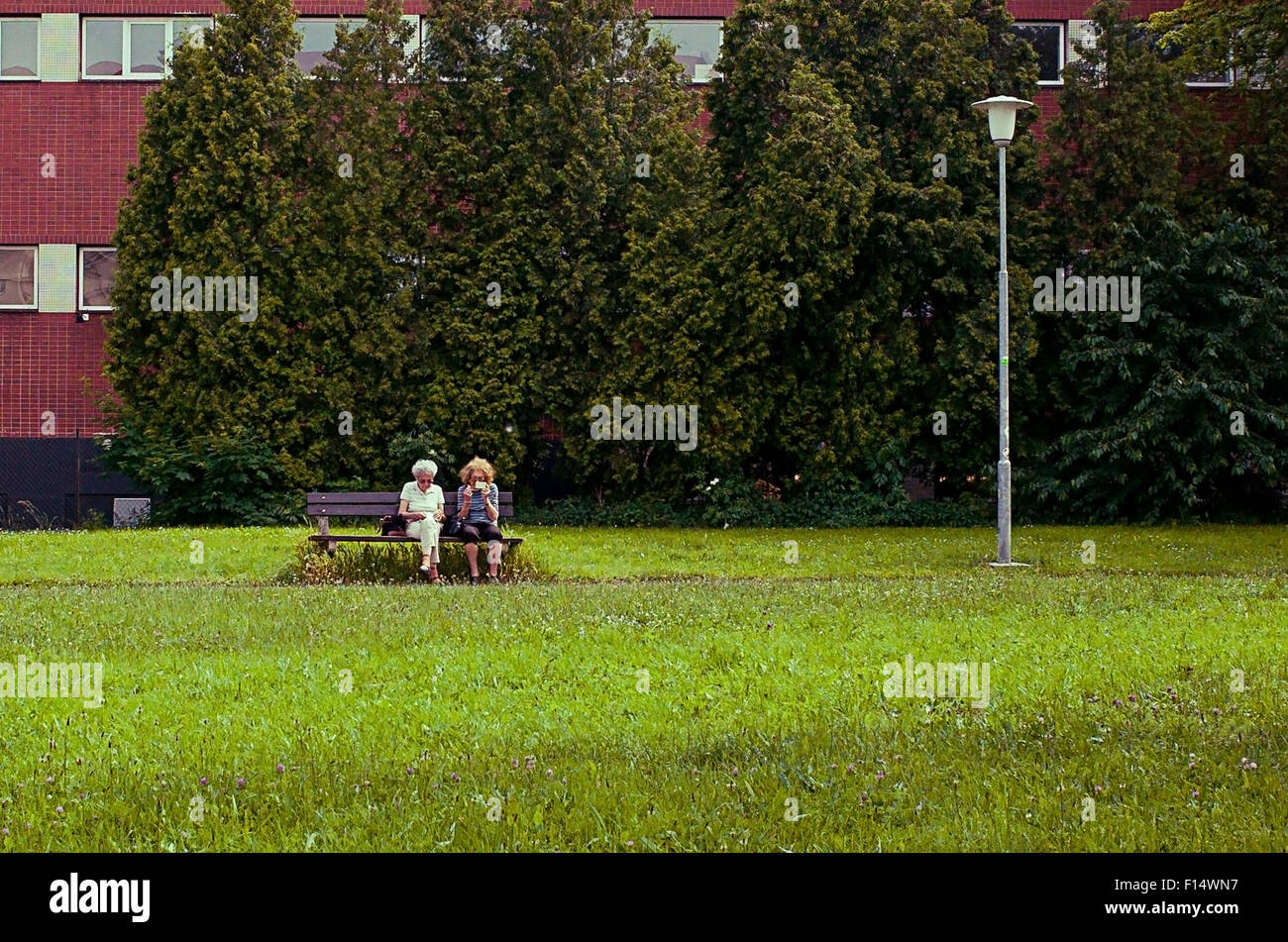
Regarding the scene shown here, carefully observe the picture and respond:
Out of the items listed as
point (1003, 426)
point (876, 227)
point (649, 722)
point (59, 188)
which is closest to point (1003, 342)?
point (1003, 426)

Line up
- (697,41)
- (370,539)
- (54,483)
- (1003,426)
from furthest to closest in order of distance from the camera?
(697,41) → (54,483) → (1003,426) → (370,539)

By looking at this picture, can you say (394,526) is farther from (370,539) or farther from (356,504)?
(356,504)

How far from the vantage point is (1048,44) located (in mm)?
31922

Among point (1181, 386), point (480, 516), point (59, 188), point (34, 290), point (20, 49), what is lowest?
point (480, 516)

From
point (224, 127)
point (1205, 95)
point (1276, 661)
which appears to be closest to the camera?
point (1276, 661)

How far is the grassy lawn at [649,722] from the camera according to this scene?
555 cm

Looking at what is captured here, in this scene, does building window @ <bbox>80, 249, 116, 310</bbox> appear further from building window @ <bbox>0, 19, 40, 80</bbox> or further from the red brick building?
building window @ <bbox>0, 19, 40, 80</bbox>

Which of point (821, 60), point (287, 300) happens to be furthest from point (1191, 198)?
point (287, 300)

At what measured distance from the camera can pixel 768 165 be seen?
81.0 ft

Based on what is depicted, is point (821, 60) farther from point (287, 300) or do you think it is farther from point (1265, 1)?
point (287, 300)

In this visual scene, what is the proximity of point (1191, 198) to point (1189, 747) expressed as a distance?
21504mm

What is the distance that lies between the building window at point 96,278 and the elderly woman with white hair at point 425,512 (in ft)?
52.6

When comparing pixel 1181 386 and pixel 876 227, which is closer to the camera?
pixel 1181 386

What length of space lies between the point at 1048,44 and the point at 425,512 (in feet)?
69.5
